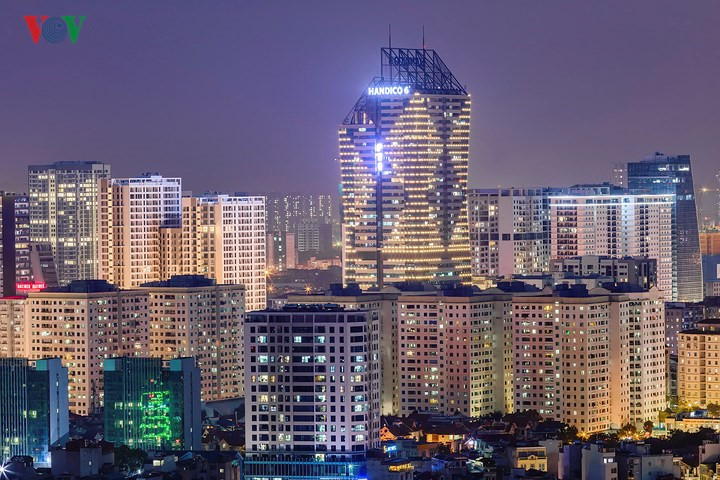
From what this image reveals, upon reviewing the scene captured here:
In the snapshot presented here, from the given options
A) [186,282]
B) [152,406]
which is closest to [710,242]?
[186,282]

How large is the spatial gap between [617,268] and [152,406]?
2123 centimetres

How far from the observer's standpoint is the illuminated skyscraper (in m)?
72.7

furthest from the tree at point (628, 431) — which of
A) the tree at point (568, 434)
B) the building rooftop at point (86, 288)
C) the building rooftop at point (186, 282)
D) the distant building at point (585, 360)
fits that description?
the building rooftop at point (86, 288)

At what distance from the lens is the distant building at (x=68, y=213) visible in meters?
73.8

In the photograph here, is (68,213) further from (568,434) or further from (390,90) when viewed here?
(568,434)

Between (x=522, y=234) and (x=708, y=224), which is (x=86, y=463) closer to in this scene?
(x=522, y=234)

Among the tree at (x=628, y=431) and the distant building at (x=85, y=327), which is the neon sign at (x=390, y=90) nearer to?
the distant building at (x=85, y=327)

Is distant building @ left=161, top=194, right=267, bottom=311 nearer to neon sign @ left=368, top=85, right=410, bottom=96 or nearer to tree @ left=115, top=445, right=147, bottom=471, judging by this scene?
neon sign @ left=368, top=85, right=410, bottom=96

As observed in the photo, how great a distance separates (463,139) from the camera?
2913 inches

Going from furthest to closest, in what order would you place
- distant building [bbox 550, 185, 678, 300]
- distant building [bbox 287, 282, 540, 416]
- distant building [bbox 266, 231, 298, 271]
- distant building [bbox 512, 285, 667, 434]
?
1. distant building [bbox 266, 231, 298, 271]
2. distant building [bbox 550, 185, 678, 300]
3. distant building [bbox 287, 282, 540, 416]
4. distant building [bbox 512, 285, 667, 434]

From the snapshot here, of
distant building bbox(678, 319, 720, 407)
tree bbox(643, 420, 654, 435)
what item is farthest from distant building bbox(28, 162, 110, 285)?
tree bbox(643, 420, 654, 435)

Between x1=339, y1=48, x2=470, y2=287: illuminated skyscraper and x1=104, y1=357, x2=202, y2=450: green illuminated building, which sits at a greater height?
x1=339, y1=48, x2=470, y2=287: illuminated skyscraper

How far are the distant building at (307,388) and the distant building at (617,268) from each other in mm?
21535

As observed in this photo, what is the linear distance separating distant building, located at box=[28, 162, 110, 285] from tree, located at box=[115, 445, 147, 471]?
961 inches
